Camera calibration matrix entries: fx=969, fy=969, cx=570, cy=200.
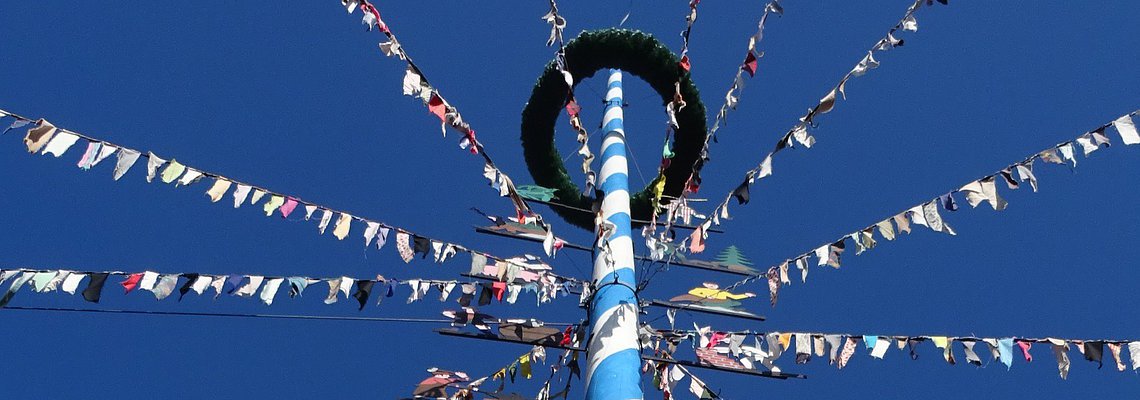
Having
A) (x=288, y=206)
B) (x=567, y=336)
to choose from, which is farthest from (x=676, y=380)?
(x=288, y=206)

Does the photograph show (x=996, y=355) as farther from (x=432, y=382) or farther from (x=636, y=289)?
(x=432, y=382)

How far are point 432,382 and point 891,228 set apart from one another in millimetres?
3345

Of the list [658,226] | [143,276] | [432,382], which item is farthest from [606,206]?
[143,276]

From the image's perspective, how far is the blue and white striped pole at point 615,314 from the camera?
534 cm

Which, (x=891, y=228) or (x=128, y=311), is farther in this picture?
(x=891, y=228)

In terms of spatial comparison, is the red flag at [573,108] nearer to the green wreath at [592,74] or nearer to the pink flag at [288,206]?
the green wreath at [592,74]

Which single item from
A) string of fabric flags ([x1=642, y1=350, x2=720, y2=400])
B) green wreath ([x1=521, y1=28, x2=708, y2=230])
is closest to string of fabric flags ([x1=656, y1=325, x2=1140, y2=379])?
string of fabric flags ([x1=642, y1=350, x2=720, y2=400])

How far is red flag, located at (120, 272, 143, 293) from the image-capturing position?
6.02 metres

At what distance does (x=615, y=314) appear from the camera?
5.91 meters

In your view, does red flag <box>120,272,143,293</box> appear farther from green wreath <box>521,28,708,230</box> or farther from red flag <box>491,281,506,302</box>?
green wreath <box>521,28,708,230</box>

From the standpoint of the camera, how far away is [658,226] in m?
8.59

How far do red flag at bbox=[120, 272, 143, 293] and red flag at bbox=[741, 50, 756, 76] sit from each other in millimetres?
4367

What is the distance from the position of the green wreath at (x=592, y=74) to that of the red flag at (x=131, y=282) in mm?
4549

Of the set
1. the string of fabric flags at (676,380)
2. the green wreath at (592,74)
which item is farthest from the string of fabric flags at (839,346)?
the green wreath at (592,74)
